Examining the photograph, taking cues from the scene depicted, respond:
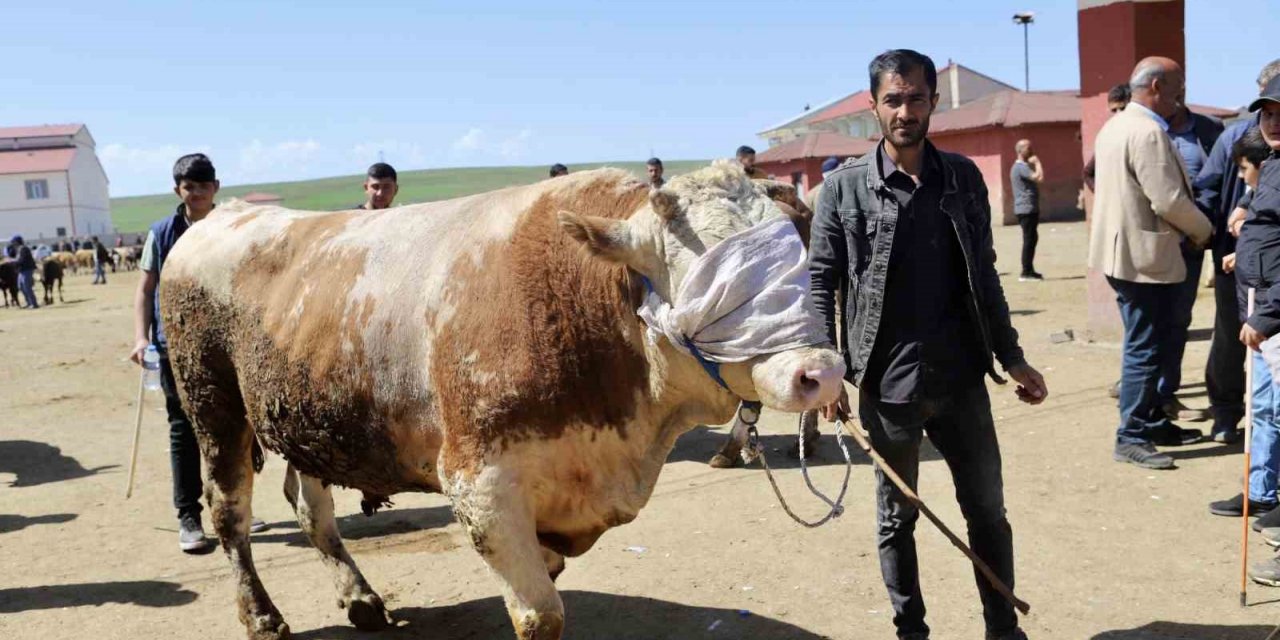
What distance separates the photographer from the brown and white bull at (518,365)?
125 inches

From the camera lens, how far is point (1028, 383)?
3.78m

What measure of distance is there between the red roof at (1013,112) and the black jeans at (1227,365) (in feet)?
80.9

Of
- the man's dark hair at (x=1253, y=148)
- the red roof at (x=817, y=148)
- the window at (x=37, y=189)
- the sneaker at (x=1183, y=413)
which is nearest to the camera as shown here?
the man's dark hair at (x=1253, y=148)

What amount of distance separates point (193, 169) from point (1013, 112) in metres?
29.1

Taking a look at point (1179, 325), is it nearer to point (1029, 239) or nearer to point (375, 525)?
point (375, 525)

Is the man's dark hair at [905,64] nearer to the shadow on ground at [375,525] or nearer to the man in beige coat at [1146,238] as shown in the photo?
the man in beige coat at [1146,238]

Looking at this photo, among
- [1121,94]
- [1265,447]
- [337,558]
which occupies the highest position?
[1121,94]

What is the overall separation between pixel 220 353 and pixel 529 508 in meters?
1.95

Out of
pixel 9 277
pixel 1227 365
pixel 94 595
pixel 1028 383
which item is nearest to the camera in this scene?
pixel 1028 383

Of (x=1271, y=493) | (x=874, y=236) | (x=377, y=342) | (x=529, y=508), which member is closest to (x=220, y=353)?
(x=377, y=342)

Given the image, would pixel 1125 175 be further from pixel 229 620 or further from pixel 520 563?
pixel 229 620

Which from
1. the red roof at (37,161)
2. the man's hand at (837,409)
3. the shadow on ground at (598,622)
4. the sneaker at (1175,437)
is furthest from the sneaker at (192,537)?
the red roof at (37,161)

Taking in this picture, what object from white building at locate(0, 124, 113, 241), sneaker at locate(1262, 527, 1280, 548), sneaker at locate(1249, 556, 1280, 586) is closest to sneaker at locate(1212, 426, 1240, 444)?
sneaker at locate(1262, 527, 1280, 548)

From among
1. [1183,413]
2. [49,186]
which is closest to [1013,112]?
[1183,413]
